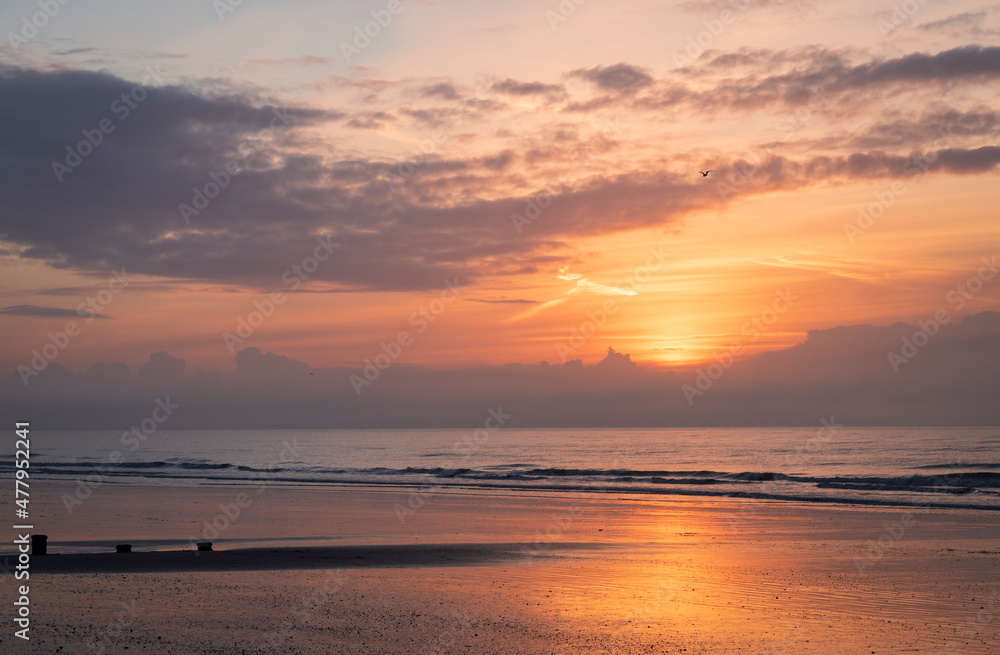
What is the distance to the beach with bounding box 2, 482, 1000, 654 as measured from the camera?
11.8 metres

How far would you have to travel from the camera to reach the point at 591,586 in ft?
52.4

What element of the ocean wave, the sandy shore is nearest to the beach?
the sandy shore

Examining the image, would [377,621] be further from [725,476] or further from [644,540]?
[725,476]

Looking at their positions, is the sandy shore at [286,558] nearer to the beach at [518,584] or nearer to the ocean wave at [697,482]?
the beach at [518,584]

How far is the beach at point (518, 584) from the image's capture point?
464 inches

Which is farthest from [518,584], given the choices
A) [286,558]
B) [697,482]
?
[697,482]

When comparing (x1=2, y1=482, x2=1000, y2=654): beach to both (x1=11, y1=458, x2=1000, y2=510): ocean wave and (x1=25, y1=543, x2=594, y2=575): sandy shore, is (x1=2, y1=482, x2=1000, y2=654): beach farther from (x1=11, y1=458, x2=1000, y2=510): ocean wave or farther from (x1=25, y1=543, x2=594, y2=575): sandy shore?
(x1=11, y1=458, x2=1000, y2=510): ocean wave

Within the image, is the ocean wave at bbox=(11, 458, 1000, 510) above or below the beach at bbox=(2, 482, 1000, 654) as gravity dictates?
above

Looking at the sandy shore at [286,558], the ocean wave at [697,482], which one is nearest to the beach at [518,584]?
the sandy shore at [286,558]

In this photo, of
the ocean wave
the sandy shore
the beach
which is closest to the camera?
the beach

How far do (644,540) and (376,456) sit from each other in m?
87.6

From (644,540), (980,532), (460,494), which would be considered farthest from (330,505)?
(980,532)

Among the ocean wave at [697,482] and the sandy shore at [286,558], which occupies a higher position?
the ocean wave at [697,482]

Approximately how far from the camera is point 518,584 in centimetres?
1630
